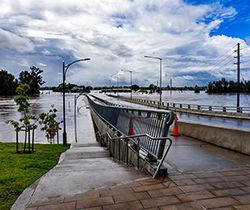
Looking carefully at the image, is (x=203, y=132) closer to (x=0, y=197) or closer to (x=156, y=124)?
(x=156, y=124)

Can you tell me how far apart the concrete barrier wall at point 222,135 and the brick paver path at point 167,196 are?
2.86 m

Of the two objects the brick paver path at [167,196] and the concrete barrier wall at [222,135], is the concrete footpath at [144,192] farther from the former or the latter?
the concrete barrier wall at [222,135]

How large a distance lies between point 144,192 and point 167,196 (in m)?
0.41

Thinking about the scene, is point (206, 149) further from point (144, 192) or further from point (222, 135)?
point (144, 192)

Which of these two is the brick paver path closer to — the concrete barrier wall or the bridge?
the bridge

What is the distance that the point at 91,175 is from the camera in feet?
Answer: 17.8

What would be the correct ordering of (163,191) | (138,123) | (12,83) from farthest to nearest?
(12,83), (138,123), (163,191)

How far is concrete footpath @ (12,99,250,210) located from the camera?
3.52 m

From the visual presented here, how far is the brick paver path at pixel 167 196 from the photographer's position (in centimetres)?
349

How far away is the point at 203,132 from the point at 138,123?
4032mm

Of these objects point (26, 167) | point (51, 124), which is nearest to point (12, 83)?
point (51, 124)

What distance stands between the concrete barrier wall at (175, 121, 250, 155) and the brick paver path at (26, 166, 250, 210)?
2859mm

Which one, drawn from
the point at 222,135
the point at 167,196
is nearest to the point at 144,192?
the point at 167,196

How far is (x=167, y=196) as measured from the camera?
3781 mm
